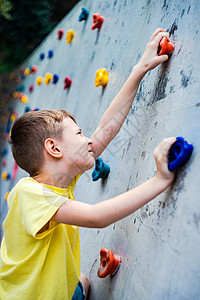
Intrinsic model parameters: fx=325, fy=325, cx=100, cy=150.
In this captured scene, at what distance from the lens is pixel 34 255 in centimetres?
108

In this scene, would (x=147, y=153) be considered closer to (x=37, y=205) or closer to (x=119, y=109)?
(x=119, y=109)

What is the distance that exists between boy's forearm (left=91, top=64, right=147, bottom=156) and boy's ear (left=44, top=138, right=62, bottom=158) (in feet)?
0.71

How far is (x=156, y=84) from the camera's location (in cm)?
113

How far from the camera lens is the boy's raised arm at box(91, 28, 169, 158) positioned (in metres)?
1.10

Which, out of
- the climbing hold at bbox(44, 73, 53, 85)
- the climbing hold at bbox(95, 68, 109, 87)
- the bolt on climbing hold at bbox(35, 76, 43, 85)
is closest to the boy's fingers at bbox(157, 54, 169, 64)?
the climbing hold at bbox(95, 68, 109, 87)

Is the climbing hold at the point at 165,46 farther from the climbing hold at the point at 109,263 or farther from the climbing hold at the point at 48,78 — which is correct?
the climbing hold at the point at 48,78

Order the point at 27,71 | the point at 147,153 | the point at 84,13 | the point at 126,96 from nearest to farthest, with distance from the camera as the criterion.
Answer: the point at 147,153 < the point at 126,96 < the point at 84,13 < the point at 27,71

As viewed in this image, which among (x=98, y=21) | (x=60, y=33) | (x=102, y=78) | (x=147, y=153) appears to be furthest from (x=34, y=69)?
(x=147, y=153)

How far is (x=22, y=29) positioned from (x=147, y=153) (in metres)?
5.92

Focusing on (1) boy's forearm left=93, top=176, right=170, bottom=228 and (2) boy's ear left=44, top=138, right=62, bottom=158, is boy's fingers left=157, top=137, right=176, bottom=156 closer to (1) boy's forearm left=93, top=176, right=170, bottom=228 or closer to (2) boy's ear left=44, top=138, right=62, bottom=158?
(1) boy's forearm left=93, top=176, right=170, bottom=228

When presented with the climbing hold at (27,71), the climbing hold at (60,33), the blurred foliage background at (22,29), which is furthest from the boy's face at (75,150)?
the blurred foliage background at (22,29)

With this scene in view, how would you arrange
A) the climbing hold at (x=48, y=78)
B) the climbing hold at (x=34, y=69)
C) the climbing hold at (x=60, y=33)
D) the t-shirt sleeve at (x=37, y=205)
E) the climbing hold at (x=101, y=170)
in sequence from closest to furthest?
the t-shirt sleeve at (x=37, y=205) < the climbing hold at (x=101, y=170) < the climbing hold at (x=48, y=78) < the climbing hold at (x=60, y=33) < the climbing hold at (x=34, y=69)

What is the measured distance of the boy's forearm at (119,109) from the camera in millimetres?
1192

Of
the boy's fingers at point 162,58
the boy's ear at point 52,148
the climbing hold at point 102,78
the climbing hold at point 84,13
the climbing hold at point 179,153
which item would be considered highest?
the climbing hold at point 84,13
